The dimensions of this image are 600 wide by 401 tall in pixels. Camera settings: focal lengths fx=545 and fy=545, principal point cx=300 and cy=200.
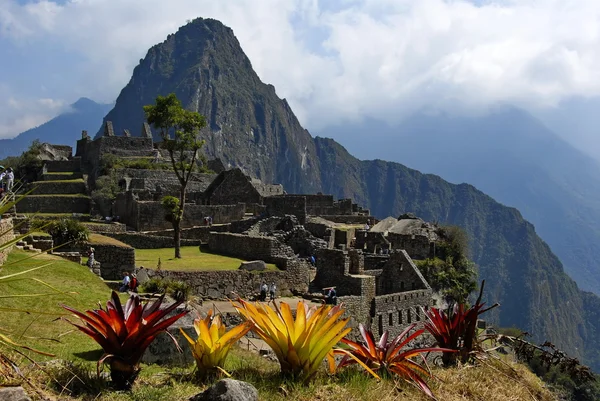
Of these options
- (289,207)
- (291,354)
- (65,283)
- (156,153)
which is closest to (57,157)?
(156,153)

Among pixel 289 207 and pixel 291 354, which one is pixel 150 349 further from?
pixel 289 207

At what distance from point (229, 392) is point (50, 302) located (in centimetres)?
743

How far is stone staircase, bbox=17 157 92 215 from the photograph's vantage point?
39469 millimetres

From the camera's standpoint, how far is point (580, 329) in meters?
143

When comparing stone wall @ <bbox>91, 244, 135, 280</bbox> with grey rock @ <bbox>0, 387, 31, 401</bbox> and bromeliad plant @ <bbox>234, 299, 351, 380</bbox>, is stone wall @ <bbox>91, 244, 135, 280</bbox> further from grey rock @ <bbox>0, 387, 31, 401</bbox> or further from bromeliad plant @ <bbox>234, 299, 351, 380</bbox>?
grey rock @ <bbox>0, 387, 31, 401</bbox>

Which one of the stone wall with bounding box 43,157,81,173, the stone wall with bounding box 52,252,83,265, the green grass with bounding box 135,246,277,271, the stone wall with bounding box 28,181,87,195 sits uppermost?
the stone wall with bounding box 43,157,81,173

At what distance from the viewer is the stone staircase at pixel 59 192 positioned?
129 ft

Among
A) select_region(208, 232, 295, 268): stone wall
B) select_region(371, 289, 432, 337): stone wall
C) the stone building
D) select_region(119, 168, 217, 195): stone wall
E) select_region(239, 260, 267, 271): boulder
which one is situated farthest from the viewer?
select_region(119, 168, 217, 195): stone wall

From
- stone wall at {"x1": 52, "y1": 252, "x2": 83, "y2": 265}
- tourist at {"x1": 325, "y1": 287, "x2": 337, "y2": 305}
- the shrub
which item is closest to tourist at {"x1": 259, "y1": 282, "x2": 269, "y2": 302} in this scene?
tourist at {"x1": 325, "y1": 287, "x2": 337, "y2": 305}

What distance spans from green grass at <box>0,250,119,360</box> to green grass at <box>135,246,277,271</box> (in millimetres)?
4975

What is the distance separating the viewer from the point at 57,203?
4016cm

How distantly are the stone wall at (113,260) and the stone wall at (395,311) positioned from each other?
1000cm

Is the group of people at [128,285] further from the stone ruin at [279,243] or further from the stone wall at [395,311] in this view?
the stone wall at [395,311]

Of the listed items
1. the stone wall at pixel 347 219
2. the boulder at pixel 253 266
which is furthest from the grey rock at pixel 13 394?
the stone wall at pixel 347 219
